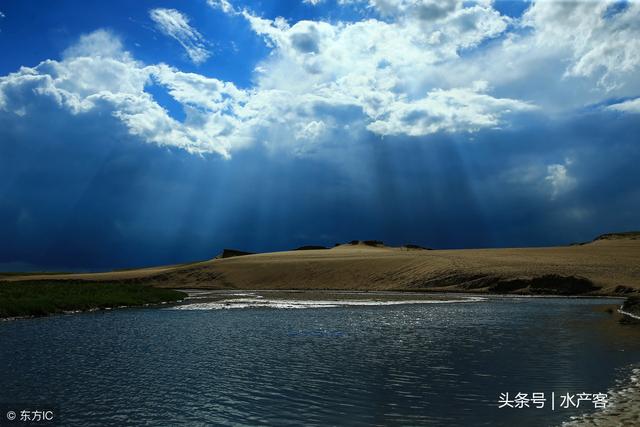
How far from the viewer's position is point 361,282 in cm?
7575

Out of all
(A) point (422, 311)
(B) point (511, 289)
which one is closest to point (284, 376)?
(A) point (422, 311)

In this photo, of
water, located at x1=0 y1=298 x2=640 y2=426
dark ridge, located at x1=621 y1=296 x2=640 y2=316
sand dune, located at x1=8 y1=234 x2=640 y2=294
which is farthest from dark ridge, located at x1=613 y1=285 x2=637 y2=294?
water, located at x1=0 y1=298 x2=640 y2=426

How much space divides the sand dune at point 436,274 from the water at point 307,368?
30.6m

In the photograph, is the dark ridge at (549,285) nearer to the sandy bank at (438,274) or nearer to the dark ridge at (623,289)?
the sandy bank at (438,274)

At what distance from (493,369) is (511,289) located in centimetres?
4636

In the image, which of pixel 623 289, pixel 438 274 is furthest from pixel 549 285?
pixel 438 274

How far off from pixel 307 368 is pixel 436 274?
182ft

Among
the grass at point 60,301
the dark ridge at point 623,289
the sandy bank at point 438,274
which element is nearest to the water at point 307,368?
the grass at point 60,301

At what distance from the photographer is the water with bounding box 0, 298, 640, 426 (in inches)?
496

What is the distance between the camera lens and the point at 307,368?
17.6 m

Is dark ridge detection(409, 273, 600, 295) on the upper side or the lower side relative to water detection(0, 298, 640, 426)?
upper

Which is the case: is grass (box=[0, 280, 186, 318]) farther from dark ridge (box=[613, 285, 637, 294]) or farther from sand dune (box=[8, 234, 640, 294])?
dark ridge (box=[613, 285, 637, 294])

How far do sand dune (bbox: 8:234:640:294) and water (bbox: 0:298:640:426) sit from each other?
30606 millimetres

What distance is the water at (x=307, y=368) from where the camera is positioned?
12.6 metres
